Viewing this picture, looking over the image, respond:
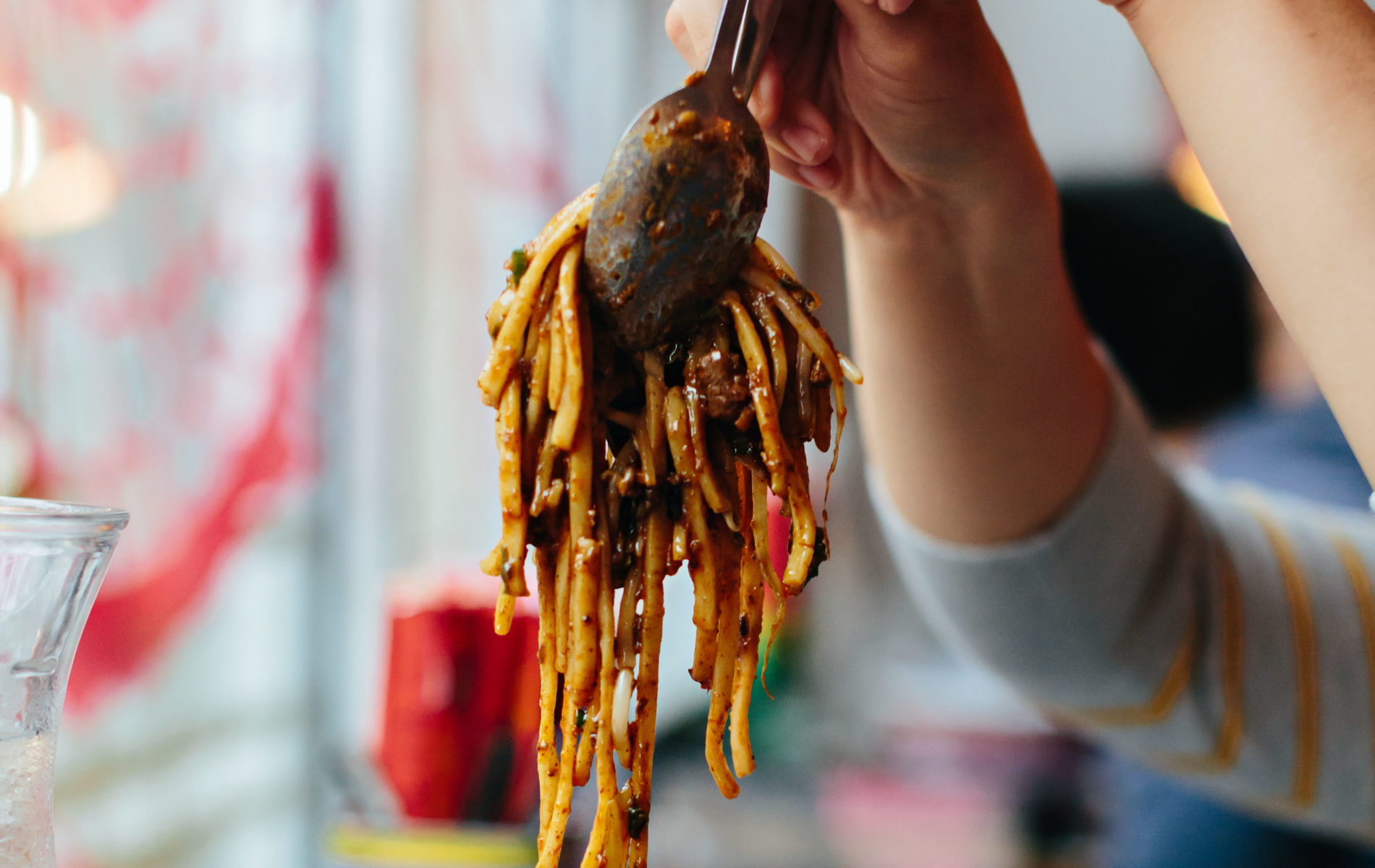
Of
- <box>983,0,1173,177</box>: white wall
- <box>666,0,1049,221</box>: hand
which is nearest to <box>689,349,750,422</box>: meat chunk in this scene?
<box>666,0,1049,221</box>: hand

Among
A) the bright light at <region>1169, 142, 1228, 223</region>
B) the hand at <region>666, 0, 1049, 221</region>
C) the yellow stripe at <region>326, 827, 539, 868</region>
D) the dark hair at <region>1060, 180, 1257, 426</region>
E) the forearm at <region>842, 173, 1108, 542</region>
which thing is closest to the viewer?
the hand at <region>666, 0, 1049, 221</region>

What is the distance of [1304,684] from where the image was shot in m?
1.27

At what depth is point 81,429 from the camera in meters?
1.33

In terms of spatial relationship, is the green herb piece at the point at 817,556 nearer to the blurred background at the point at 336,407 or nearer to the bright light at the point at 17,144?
the blurred background at the point at 336,407

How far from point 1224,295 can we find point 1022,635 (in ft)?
6.52

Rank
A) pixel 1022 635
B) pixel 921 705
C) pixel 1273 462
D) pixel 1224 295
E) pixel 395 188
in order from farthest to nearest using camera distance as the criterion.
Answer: pixel 921 705
pixel 1224 295
pixel 395 188
pixel 1273 462
pixel 1022 635

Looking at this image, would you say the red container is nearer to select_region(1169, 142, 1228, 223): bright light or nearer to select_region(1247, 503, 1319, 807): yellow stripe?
select_region(1247, 503, 1319, 807): yellow stripe

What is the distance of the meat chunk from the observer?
0.65 metres

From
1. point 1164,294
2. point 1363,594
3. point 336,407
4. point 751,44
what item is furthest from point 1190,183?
point 751,44

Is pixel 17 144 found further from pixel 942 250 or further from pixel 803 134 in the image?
pixel 942 250

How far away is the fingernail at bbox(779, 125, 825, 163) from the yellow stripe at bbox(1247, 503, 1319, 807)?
2.98 feet

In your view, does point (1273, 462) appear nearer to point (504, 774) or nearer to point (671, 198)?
point (504, 774)

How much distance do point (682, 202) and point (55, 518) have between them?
1.24 feet

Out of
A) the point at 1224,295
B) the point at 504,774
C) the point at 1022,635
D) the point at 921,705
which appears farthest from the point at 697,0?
the point at 921,705
